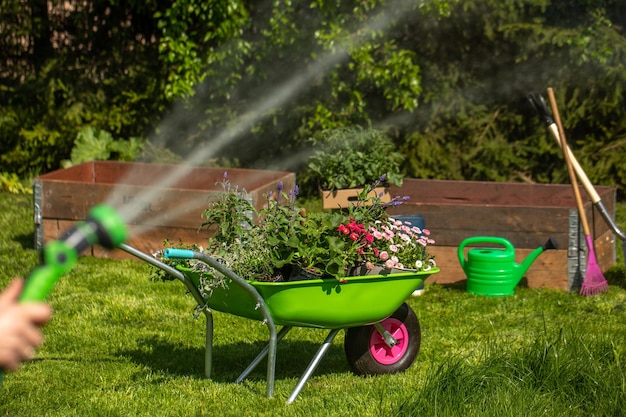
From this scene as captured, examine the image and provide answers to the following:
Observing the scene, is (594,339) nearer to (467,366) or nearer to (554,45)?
(467,366)

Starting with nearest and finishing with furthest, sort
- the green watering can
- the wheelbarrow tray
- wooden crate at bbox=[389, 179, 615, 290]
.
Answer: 1. the wheelbarrow tray
2. the green watering can
3. wooden crate at bbox=[389, 179, 615, 290]

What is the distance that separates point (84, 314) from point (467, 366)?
245cm

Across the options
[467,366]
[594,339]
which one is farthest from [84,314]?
[594,339]

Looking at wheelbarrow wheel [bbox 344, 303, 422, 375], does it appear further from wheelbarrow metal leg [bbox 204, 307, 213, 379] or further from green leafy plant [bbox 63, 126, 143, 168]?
green leafy plant [bbox 63, 126, 143, 168]

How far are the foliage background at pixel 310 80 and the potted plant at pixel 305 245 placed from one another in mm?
4462

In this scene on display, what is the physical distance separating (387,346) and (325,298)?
622mm

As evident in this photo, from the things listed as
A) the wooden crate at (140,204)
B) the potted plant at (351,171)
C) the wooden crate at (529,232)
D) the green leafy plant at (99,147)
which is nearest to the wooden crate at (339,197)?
the potted plant at (351,171)

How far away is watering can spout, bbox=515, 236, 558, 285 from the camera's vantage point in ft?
20.0

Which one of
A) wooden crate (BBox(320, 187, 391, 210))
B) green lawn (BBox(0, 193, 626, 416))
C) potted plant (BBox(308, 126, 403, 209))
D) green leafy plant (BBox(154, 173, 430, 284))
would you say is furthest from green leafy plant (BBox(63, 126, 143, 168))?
green leafy plant (BBox(154, 173, 430, 284))

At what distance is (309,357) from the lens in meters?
4.87

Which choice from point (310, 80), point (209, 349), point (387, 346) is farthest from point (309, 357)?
point (310, 80)

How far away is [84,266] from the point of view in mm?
6684

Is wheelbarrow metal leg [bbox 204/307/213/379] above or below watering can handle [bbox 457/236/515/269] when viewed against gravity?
below

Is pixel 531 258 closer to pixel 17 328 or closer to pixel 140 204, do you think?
pixel 140 204
